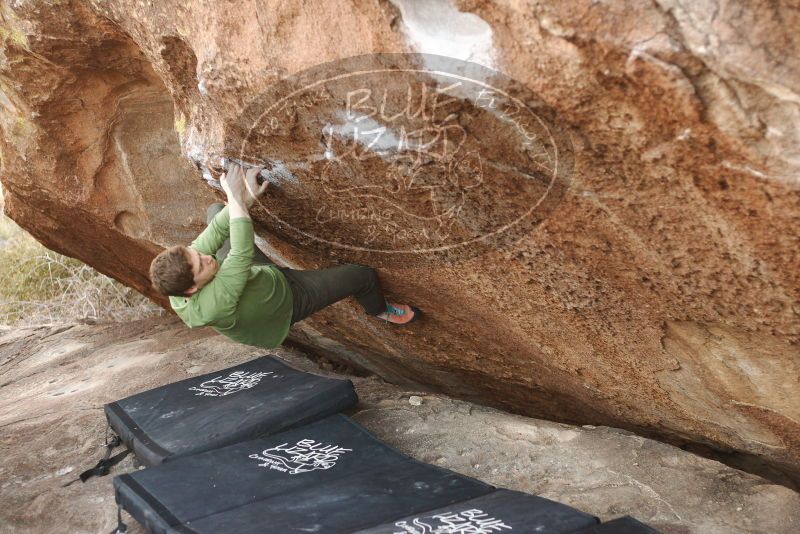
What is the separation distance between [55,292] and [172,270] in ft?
15.4

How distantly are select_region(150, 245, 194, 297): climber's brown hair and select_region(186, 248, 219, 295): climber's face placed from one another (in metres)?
0.03

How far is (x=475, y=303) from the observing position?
3.19m

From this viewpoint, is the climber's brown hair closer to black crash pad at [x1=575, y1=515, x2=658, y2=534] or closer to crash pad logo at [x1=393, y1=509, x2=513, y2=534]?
crash pad logo at [x1=393, y1=509, x2=513, y2=534]

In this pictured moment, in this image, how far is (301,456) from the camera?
9.69 ft

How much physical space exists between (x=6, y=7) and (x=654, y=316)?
281cm

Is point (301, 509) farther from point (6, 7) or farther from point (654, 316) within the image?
point (6, 7)

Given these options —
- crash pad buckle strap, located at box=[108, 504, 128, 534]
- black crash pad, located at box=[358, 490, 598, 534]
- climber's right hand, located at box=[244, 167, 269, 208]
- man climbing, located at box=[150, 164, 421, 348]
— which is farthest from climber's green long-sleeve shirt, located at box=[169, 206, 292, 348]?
black crash pad, located at box=[358, 490, 598, 534]

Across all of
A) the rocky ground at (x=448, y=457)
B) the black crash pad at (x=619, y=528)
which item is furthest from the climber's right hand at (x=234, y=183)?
the black crash pad at (x=619, y=528)

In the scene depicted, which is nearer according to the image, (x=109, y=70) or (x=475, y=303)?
(x=475, y=303)

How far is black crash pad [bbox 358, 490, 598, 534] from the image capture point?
2.23m

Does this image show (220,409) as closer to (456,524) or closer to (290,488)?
(290,488)

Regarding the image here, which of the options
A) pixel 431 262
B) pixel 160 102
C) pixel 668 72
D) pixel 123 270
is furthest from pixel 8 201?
pixel 668 72

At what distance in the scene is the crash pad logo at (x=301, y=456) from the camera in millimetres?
2869

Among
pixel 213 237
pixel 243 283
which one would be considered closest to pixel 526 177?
pixel 243 283
